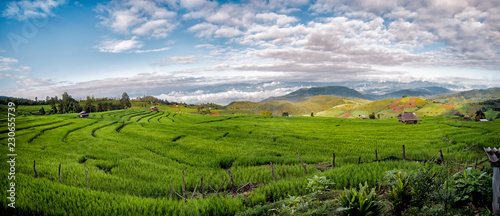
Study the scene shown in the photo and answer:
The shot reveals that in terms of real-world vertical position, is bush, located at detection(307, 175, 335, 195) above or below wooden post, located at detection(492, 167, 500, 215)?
below

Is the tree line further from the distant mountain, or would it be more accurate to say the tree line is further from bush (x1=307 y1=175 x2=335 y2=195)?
the distant mountain

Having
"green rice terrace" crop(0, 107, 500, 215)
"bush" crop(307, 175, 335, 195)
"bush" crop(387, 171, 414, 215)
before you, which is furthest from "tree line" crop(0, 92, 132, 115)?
"bush" crop(387, 171, 414, 215)

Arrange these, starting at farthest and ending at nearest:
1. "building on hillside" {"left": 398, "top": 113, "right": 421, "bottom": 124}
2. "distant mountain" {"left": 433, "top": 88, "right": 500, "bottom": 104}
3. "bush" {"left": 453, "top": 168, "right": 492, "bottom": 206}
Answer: "building on hillside" {"left": 398, "top": 113, "right": 421, "bottom": 124} < "distant mountain" {"left": 433, "top": 88, "right": 500, "bottom": 104} < "bush" {"left": 453, "top": 168, "right": 492, "bottom": 206}

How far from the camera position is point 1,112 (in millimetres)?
10141

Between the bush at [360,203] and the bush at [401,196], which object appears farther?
the bush at [401,196]

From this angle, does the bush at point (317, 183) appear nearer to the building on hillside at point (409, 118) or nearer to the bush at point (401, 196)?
the bush at point (401, 196)

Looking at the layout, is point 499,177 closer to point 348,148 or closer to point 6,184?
point 348,148

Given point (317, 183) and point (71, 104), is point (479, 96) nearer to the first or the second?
point (317, 183)

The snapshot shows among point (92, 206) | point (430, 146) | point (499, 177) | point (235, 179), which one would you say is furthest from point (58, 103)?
point (430, 146)

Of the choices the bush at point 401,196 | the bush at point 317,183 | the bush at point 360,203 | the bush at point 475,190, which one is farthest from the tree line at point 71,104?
the bush at point 475,190

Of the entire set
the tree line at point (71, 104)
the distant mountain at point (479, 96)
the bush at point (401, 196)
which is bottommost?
the bush at point (401, 196)

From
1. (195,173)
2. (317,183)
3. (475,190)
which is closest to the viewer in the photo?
(475,190)

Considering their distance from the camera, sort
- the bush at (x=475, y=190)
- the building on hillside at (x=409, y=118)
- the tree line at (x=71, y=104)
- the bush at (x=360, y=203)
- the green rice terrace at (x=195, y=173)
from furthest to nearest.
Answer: the building on hillside at (x=409, y=118)
the tree line at (x=71, y=104)
the green rice terrace at (x=195, y=173)
the bush at (x=475, y=190)
the bush at (x=360, y=203)

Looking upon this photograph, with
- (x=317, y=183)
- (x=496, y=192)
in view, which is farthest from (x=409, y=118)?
(x=496, y=192)
